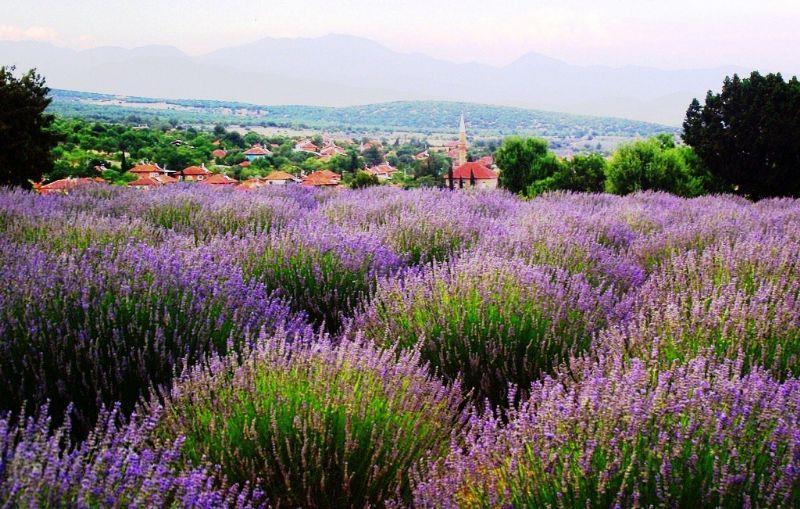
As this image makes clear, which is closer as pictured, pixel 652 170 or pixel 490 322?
pixel 490 322

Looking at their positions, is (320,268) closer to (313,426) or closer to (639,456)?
(313,426)

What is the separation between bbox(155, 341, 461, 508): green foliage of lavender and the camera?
1.95 metres

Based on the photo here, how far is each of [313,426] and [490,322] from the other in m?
1.19

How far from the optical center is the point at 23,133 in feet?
33.1

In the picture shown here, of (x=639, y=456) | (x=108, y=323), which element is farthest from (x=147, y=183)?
(x=639, y=456)

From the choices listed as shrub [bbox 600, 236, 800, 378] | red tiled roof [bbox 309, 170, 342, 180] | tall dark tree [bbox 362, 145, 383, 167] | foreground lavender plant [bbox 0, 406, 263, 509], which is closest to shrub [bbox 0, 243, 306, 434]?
foreground lavender plant [bbox 0, 406, 263, 509]

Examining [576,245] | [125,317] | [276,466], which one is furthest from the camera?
[576,245]

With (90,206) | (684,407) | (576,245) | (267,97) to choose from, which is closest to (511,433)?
(684,407)

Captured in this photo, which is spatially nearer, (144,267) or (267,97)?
(144,267)

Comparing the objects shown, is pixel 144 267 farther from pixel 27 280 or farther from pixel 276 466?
pixel 276 466

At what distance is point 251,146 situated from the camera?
33.3 meters

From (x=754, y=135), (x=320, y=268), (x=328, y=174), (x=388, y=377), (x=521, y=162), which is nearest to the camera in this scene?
(x=388, y=377)

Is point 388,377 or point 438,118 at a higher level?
point 438,118

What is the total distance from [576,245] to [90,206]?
4.16 metres
